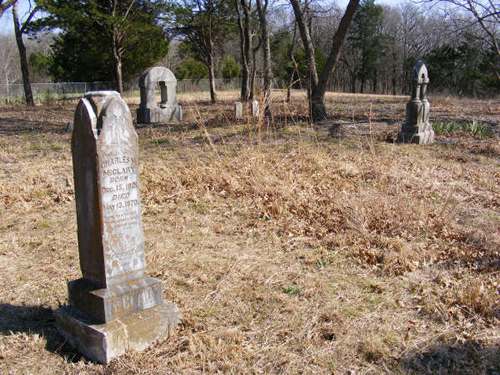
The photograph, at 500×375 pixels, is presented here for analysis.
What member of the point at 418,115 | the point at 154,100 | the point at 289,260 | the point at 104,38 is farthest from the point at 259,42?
the point at 289,260

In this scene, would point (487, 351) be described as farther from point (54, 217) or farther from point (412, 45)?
point (412, 45)

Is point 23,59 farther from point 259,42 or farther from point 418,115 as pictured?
point 418,115

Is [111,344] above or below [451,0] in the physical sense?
below

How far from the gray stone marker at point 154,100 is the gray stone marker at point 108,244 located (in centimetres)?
1202

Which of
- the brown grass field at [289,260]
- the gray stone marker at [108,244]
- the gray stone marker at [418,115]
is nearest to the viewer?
the gray stone marker at [108,244]

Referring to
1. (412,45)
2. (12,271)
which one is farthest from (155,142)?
(412,45)

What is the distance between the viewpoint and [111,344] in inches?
126

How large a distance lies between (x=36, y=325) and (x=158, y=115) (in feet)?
39.5

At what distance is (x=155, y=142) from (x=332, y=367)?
28.2ft

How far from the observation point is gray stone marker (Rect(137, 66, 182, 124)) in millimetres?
15031

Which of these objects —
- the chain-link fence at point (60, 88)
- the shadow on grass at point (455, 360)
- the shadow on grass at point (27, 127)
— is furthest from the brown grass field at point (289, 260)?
the chain-link fence at point (60, 88)

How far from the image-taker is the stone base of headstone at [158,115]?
1499 cm

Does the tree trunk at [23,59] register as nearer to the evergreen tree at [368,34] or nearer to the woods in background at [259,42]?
the woods in background at [259,42]

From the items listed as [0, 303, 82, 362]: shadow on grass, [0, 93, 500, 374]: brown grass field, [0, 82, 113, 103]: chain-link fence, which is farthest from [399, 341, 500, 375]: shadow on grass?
[0, 82, 113, 103]: chain-link fence
